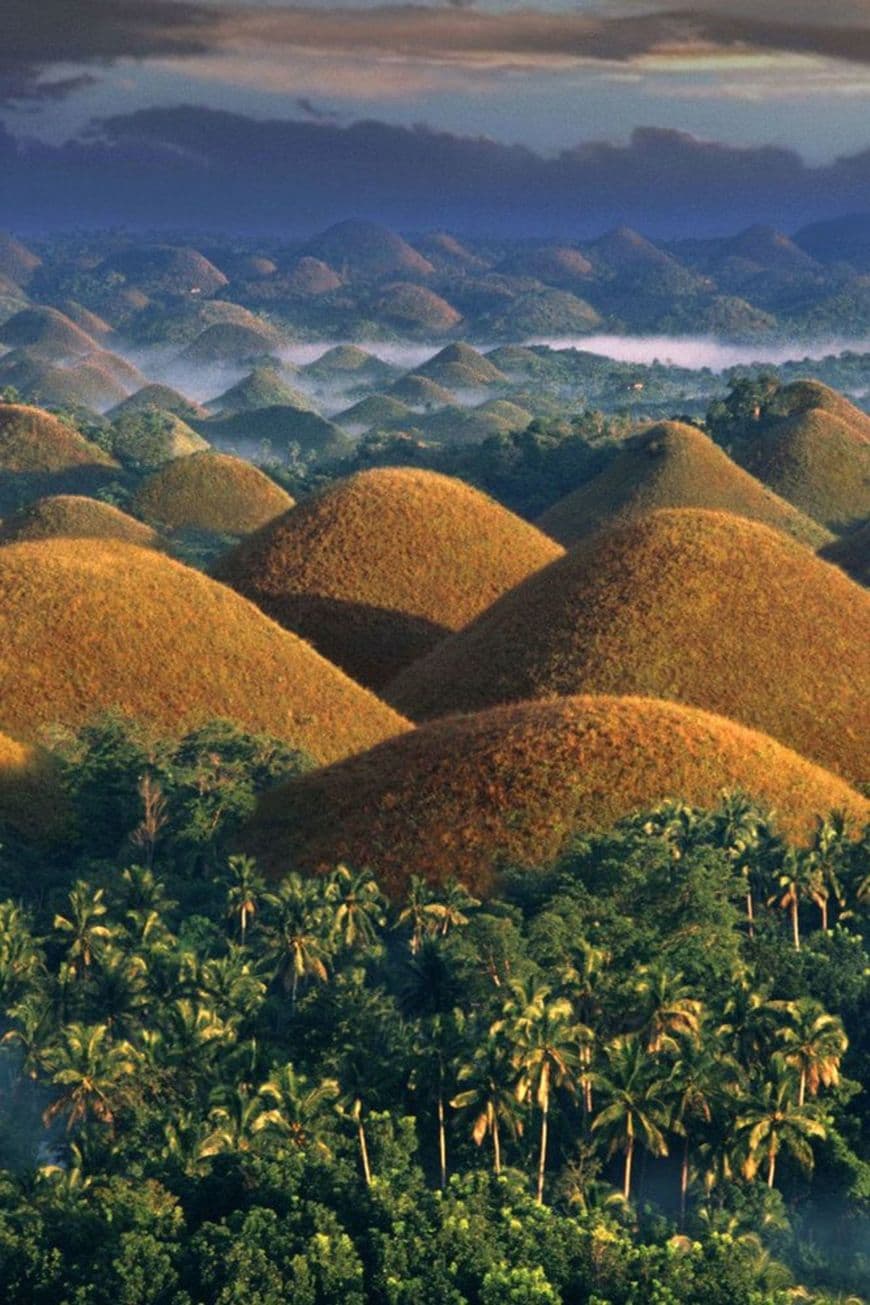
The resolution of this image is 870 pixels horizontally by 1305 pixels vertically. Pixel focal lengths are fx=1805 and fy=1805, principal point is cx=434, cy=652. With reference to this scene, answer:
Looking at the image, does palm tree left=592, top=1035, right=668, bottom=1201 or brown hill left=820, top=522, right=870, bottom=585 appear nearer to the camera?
palm tree left=592, top=1035, right=668, bottom=1201

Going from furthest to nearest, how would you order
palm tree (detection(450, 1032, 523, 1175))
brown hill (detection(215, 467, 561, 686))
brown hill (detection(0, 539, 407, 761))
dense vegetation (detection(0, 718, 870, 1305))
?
1. brown hill (detection(215, 467, 561, 686))
2. brown hill (detection(0, 539, 407, 761))
3. palm tree (detection(450, 1032, 523, 1175))
4. dense vegetation (detection(0, 718, 870, 1305))

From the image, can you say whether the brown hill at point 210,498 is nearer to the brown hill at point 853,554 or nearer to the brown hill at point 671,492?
the brown hill at point 671,492

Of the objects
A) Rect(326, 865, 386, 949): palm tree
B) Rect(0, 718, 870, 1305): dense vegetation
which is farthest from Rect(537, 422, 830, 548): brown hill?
Rect(326, 865, 386, 949): palm tree

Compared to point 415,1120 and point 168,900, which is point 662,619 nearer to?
point 168,900

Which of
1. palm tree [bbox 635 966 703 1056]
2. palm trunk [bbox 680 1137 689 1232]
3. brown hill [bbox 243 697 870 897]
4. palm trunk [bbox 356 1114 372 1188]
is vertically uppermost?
palm tree [bbox 635 966 703 1056]

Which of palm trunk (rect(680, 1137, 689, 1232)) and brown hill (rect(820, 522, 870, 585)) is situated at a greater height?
palm trunk (rect(680, 1137, 689, 1232))

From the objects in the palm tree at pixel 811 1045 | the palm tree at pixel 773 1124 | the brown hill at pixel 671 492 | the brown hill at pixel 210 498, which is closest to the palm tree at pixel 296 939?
the palm tree at pixel 811 1045

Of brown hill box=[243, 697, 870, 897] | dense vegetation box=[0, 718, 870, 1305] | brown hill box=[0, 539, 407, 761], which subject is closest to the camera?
dense vegetation box=[0, 718, 870, 1305]

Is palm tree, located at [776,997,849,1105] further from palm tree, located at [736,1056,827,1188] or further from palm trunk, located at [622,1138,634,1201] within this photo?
palm trunk, located at [622,1138,634,1201]
